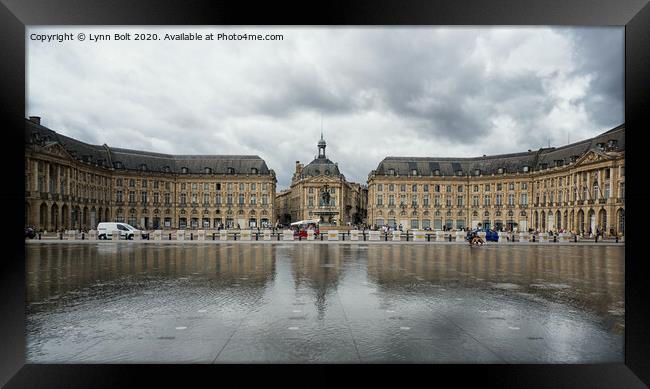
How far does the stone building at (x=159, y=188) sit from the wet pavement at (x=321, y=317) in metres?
65.8

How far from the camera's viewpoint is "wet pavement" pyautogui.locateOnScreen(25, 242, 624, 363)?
6.76 m

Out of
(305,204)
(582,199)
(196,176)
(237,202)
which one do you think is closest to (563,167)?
(582,199)

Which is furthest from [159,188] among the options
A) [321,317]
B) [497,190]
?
[321,317]

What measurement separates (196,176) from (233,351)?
9294 centimetres

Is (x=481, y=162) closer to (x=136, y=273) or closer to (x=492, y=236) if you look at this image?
(x=492, y=236)

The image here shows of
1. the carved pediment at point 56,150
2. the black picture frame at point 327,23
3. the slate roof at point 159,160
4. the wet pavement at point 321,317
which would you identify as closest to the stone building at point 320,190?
the slate roof at point 159,160

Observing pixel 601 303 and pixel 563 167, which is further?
pixel 563 167

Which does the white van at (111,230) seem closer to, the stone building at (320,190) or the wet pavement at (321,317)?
the wet pavement at (321,317)

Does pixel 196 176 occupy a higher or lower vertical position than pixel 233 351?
higher

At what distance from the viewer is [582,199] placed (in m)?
67.1

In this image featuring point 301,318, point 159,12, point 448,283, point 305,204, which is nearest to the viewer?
point 159,12

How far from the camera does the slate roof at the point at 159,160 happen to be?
78.6 metres

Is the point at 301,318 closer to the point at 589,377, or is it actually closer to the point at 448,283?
the point at 589,377

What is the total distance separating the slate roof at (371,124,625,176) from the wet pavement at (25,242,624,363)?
248ft
